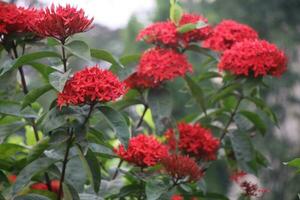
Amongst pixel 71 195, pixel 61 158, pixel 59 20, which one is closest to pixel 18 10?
pixel 59 20

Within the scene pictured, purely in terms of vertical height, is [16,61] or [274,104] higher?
[16,61]

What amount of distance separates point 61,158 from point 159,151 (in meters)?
0.34

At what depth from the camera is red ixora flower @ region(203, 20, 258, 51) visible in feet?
8.50

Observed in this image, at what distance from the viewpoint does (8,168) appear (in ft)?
6.84

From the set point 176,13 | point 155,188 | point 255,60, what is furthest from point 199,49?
point 155,188

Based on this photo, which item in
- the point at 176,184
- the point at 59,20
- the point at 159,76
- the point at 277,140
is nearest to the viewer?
the point at 59,20

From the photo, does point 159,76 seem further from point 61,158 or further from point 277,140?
point 277,140

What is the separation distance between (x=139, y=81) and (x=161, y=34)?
21cm

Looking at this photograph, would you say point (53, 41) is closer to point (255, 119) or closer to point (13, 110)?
point (13, 110)

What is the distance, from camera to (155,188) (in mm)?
1996

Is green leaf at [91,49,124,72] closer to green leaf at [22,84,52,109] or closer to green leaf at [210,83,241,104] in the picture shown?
green leaf at [22,84,52,109]

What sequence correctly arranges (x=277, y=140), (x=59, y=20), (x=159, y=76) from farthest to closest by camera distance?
(x=277, y=140), (x=159, y=76), (x=59, y=20)

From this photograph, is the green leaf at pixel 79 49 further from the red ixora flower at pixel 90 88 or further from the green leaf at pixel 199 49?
the green leaf at pixel 199 49

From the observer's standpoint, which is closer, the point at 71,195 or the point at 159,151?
the point at 71,195
